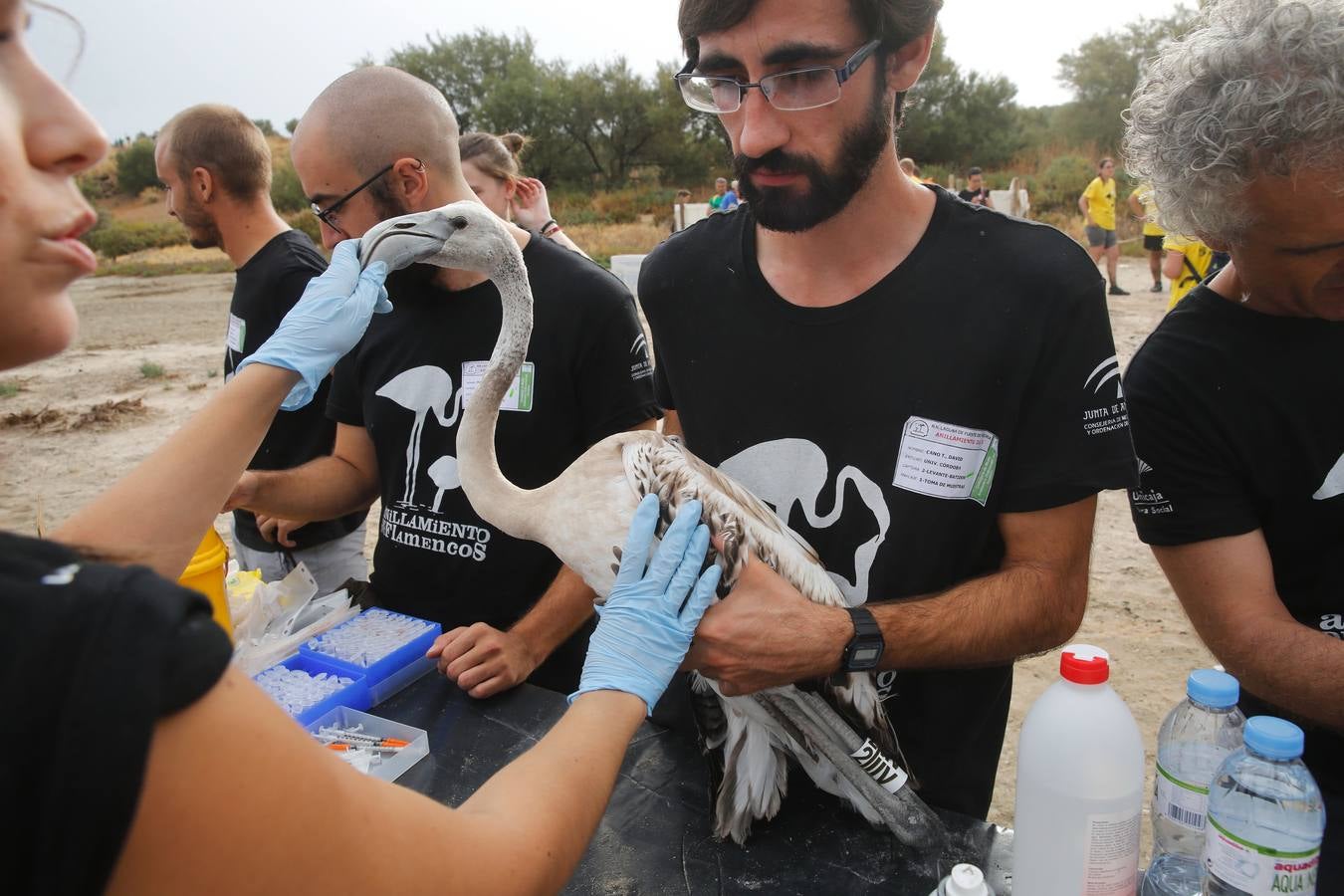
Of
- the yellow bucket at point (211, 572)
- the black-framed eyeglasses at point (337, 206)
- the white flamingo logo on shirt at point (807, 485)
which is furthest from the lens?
the black-framed eyeglasses at point (337, 206)

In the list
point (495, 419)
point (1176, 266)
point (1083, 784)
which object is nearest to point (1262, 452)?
point (1083, 784)

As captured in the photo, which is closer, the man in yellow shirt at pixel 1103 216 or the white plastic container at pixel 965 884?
the white plastic container at pixel 965 884

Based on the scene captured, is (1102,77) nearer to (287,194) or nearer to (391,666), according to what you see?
(287,194)

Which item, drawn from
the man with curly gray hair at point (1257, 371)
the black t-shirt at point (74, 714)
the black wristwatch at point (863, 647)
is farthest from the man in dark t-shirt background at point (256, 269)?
the man with curly gray hair at point (1257, 371)

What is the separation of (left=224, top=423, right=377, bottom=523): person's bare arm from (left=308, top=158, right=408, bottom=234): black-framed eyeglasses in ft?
2.43

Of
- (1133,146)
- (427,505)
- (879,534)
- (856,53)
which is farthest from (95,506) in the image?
(1133,146)

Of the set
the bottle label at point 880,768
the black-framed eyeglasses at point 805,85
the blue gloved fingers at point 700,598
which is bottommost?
the bottle label at point 880,768

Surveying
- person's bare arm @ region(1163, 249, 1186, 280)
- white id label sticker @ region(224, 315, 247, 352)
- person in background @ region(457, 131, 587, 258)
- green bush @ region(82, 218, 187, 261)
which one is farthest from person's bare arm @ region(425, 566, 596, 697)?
green bush @ region(82, 218, 187, 261)

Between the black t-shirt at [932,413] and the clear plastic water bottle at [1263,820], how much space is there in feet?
1.99

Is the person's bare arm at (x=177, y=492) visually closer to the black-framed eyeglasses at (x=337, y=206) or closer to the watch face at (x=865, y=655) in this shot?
the black-framed eyeglasses at (x=337, y=206)

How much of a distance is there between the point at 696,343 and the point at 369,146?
4.98 ft

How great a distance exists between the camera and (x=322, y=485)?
2.98 metres

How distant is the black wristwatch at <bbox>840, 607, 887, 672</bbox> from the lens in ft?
5.58

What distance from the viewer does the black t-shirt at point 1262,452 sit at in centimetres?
194
